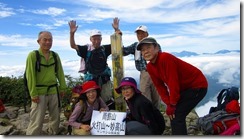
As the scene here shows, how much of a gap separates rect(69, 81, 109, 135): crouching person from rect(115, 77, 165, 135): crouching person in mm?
520

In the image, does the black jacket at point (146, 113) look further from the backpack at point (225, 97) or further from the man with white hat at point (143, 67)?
the backpack at point (225, 97)

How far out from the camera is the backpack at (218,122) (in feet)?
18.5

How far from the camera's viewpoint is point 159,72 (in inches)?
181

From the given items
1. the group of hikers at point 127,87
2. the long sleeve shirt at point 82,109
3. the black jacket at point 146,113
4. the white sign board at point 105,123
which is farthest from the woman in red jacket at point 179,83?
the long sleeve shirt at point 82,109

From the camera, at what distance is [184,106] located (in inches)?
179

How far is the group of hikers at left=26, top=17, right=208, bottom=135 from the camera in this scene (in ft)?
14.9

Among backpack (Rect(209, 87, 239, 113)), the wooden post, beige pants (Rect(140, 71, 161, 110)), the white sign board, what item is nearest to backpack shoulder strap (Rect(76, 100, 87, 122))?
the white sign board

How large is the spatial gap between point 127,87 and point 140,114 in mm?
459

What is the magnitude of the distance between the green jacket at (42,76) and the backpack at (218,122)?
103 inches

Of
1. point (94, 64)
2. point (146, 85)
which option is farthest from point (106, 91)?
point (146, 85)

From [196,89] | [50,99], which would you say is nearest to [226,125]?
[196,89]

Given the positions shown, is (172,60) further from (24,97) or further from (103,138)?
(24,97)

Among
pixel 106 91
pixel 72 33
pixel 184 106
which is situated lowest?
pixel 184 106

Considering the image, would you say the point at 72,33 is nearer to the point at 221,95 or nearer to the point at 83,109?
the point at 83,109
